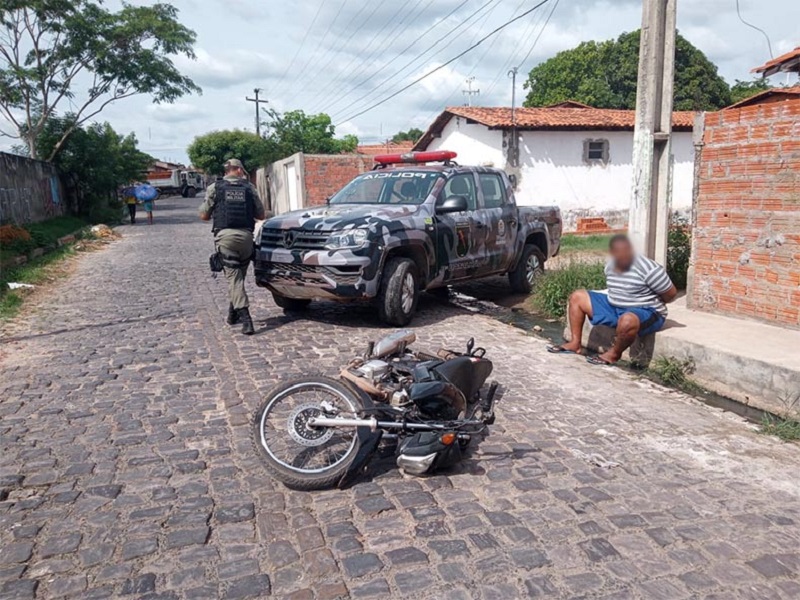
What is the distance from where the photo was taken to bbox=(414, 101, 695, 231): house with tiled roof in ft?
64.0

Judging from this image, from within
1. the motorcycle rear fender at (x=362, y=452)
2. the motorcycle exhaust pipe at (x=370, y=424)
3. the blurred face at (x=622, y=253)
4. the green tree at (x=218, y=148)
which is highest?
the green tree at (x=218, y=148)

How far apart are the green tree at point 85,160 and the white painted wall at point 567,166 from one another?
16211mm

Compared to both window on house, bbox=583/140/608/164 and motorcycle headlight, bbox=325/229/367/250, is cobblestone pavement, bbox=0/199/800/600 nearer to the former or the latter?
Answer: motorcycle headlight, bbox=325/229/367/250

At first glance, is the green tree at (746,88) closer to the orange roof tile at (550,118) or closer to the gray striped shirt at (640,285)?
the orange roof tile at (550,118)

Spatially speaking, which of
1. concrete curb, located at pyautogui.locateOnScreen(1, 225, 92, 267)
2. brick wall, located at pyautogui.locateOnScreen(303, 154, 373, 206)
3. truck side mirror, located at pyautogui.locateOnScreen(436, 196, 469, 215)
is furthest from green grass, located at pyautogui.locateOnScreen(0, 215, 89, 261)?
truck side mirror, located at pyautogui.locateOnScreen(436, 196, 469, 215)

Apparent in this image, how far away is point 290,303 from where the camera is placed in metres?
8.41

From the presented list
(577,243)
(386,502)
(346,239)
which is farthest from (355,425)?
(577,243)

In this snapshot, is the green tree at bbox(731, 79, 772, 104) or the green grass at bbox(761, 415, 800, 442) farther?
the green tree at bbox(731, 79, 772, 104)

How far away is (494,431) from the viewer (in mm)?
4680

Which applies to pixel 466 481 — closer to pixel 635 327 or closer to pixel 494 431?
pixel 494 431

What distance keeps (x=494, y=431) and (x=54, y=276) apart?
10583mm

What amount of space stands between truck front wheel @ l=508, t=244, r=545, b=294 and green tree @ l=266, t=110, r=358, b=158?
2184 centimetres

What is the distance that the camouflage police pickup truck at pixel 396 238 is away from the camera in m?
7.17

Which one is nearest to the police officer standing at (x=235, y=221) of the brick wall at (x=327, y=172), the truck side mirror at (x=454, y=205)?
the truck side mirror at (x=454, y=205)
